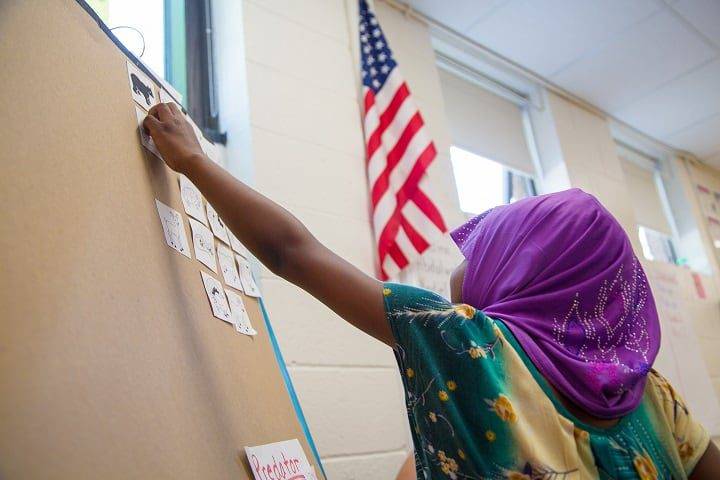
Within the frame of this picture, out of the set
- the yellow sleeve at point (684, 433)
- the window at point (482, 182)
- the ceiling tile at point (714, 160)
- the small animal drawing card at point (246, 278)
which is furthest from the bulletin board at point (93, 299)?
the ceiling tile at point (714, 160)

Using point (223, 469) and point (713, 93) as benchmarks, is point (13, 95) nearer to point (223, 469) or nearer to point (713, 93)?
point (223, 469)

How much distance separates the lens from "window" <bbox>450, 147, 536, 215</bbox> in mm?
2543

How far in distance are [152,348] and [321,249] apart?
0.77 ft

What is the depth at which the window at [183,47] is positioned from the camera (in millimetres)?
1685

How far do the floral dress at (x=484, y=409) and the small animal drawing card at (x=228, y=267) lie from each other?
30cm

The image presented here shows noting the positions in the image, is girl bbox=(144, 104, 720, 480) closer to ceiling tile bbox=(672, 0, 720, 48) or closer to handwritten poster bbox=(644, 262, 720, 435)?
handwritten poster bbox=(644, 262, 720, 435)

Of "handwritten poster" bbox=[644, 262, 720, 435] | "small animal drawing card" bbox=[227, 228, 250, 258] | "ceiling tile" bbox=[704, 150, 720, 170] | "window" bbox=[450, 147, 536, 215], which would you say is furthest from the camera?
"ceiling tile" bbox=[704, 150, 720, 170]

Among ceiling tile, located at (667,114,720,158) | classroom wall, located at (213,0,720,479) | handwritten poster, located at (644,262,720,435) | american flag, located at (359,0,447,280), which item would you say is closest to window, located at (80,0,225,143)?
classroom wall, located at (213,0,720,479)

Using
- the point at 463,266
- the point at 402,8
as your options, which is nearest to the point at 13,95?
the point at 463,266

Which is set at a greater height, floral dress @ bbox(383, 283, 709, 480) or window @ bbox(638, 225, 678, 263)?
window @ bbox(638, 225, 678, 263)

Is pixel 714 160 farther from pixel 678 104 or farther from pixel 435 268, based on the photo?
pixel 435 268

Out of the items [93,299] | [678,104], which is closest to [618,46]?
[678,104]

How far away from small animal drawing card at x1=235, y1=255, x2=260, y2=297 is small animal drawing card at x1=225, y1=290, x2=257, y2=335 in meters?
0.05

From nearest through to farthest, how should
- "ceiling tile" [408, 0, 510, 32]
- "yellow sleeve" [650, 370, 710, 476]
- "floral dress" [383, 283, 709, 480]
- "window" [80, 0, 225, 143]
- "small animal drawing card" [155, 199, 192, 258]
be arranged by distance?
1. "floral dress" [383, 283, 709, 480]
2. "small animal drawing card" [155, 199, 192, 258]
3. "yellow sleeve" [650, 370, 710, 476]
4. "window" [80, 0, 225, 143]
5. "ceiling tile" [408, 0, 510, 32]
